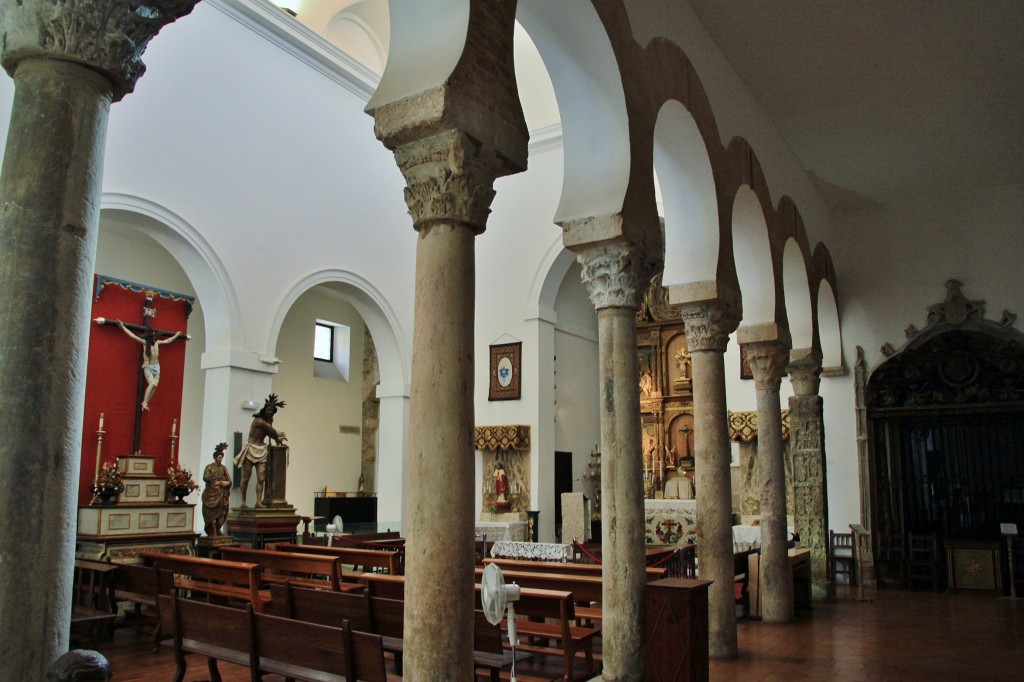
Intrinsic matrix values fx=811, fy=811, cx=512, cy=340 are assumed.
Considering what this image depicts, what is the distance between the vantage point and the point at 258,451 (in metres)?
11.7

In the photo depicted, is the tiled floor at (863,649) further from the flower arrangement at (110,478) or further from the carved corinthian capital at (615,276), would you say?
the carved corinthian capital at (615,276)

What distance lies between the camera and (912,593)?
40.3ft

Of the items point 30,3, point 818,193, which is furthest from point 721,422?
point 818,193

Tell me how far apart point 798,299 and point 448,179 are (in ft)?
29.6

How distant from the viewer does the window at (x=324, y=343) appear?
63.1ft

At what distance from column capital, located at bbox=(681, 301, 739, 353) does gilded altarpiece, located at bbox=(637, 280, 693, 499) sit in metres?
9.68

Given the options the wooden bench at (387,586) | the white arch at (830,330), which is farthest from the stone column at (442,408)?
the white arch at (830,330)

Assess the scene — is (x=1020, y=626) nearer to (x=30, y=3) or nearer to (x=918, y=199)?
(x=918, y=199)

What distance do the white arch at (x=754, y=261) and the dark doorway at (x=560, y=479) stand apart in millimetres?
7283

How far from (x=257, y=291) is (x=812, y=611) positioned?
9.08m

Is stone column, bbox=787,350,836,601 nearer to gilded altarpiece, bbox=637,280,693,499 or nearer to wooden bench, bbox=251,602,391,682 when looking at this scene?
gilded altarpiece, bbox=637,280,693,499

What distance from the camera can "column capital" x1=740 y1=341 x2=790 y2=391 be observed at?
386 inches

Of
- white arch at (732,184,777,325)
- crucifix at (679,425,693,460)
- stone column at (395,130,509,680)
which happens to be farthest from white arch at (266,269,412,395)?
stone column at (395,130,509,680)

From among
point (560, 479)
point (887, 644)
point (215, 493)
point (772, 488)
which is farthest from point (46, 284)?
point (560, 479)
